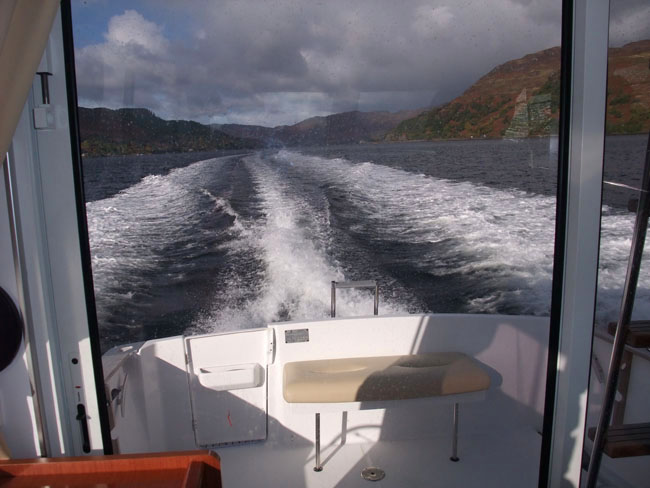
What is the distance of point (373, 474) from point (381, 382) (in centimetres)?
37

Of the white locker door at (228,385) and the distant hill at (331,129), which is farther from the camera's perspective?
the distant hill at (331,129)

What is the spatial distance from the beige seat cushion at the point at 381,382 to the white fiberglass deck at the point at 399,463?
32 centimetres

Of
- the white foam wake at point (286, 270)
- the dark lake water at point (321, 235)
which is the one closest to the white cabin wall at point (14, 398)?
the dark lake water at point (321, 235)

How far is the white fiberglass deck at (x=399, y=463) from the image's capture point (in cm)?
184

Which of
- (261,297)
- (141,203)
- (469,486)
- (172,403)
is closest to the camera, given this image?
(469,486)

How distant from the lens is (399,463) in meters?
1.96

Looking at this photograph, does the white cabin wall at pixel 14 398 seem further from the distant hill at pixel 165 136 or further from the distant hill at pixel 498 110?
the distant hill at pixel 165 136

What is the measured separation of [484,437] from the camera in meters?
2.16

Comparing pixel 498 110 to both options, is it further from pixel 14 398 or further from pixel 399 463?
pixel 14 398

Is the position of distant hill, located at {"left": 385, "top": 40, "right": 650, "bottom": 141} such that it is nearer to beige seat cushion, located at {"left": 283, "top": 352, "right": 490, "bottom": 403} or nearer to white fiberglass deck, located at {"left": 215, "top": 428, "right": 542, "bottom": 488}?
beige seat cushion, located at {"left": 283, "top": 352, "right": 490, "bottom": 403}

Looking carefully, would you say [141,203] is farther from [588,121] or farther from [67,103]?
[588,121]

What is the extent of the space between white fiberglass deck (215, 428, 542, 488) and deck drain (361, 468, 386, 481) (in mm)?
20

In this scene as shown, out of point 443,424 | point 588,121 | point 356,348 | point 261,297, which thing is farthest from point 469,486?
point 261,297

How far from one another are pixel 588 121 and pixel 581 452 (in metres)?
0.73
